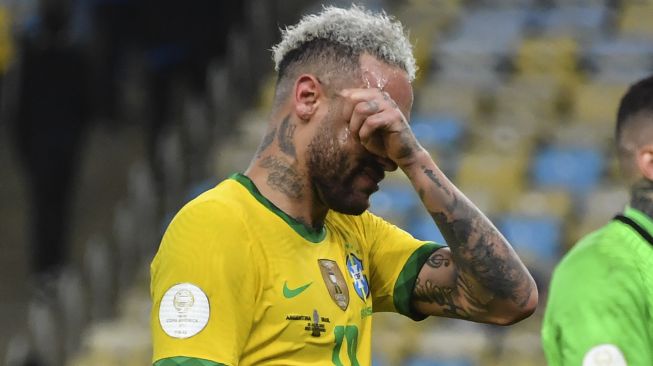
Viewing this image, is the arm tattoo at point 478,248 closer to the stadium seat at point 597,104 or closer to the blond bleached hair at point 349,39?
the blond bleached hair at point 349,39

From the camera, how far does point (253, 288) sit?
3.10 meters

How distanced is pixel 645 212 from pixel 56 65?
20.2 ft

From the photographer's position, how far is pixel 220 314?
9.93ft

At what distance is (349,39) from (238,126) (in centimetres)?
642

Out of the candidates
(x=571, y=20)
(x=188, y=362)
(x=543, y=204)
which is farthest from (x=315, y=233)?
(x=571, y=20)

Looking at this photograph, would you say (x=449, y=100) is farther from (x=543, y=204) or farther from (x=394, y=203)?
(x=543, y=204)

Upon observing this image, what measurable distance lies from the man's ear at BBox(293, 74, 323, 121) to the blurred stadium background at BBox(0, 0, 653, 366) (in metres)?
3.98

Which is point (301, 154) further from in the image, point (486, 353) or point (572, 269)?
point (486, 353)

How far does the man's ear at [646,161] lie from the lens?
378 centimetres

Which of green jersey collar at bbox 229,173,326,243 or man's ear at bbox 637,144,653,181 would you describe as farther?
man's ear at bbox 637,144,653,181

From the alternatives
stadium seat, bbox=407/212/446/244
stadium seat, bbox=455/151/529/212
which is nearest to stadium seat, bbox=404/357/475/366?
stadium seat, bbox=407/212/446/244

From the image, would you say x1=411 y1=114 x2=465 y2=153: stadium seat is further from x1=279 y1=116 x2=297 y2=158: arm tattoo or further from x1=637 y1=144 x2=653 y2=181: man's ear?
x1=279 y1=116 x2=297 y2=158: arm tattoo

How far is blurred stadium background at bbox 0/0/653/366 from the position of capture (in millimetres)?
7945

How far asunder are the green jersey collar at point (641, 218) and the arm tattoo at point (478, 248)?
53 cm
